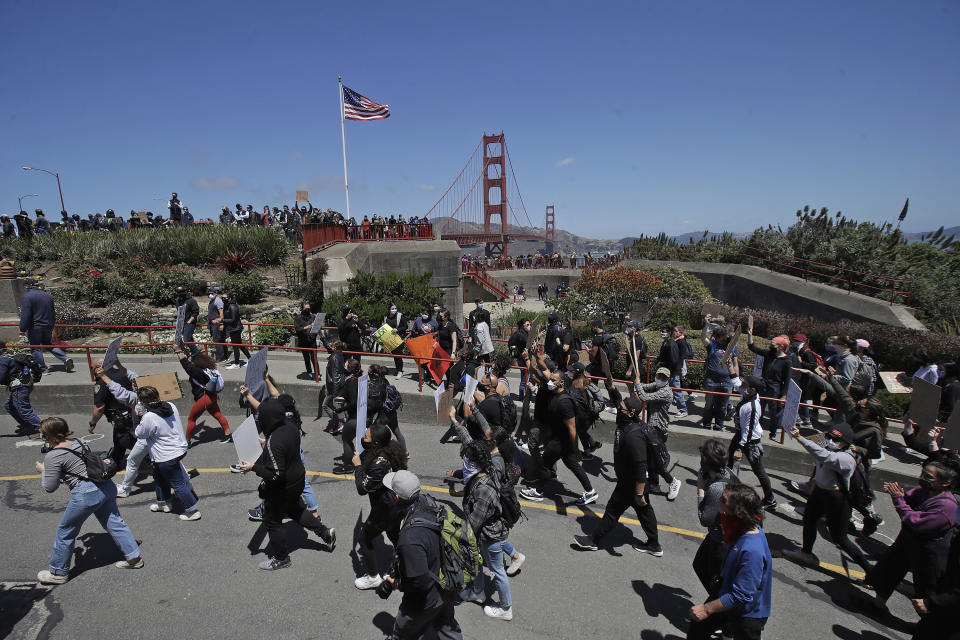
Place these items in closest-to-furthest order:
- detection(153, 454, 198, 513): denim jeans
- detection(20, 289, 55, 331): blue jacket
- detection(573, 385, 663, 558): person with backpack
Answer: detection(573, 385, 663, 558): person with backpack < detection(153, 454, 198, 513): denim jeans < detection(20, 289, 55, 331): blue jacket

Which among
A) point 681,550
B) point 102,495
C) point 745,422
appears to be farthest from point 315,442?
point 745,422

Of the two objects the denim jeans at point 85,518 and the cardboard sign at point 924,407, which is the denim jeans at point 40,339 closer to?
the denim jeans at point 85,518

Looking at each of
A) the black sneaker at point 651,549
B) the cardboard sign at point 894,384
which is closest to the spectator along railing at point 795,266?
the cardboard sign at point 894,384

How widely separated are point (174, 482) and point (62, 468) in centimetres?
123

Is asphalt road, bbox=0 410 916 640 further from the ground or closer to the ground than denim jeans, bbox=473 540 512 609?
closer to the ground

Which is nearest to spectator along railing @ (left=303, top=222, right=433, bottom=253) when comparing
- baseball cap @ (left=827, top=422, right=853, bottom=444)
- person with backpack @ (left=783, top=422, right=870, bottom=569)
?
baseball cap @ (left=827, top=422, right=853, bottom=444)

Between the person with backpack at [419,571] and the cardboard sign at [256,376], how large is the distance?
300 cm

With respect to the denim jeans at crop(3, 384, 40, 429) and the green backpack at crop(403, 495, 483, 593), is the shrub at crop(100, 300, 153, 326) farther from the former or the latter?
the green backpack at crop(403, 495, 483, 593)

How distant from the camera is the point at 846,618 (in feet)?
13.5

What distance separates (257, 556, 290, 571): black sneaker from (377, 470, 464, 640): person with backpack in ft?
6.00

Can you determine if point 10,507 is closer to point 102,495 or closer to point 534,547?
point 102,495

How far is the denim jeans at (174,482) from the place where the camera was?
206 inches

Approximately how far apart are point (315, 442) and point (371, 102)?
20638 mm

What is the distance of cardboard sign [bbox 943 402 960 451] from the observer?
16.7 ft
